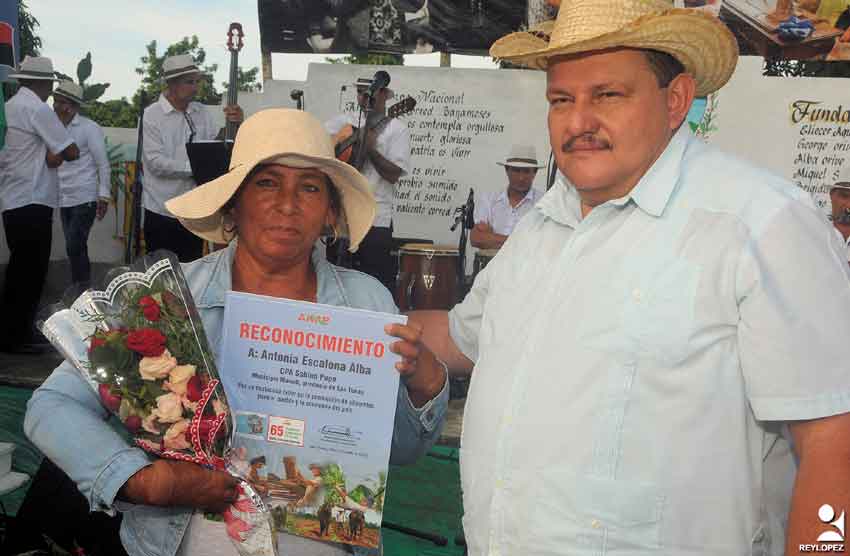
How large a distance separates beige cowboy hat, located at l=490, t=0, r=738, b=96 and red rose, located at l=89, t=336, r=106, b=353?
1.19 meters

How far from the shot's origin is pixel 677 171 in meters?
1.83

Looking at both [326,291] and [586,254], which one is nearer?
[586,254]

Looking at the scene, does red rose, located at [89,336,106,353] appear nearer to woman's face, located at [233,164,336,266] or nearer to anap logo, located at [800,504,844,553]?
woman's face, located at [233,164,336,266]

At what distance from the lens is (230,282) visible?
96.9 inches

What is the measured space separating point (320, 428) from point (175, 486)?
363 mm

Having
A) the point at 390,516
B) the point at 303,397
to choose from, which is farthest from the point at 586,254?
the point at 390,516

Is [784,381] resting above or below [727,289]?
below

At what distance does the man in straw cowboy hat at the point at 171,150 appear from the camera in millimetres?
8141

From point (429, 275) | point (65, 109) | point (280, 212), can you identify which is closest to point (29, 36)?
point (65, 109)

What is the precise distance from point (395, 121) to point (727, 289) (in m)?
6.78

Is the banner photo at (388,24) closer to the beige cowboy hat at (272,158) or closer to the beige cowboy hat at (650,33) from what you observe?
the beige cowboy hat at (272,158)

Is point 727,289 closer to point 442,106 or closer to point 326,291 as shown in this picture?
point 326,291

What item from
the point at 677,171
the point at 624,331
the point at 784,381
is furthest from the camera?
the point at 677,171

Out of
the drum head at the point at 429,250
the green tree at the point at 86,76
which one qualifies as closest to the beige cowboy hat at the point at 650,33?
the drum head at the point at 429,250
